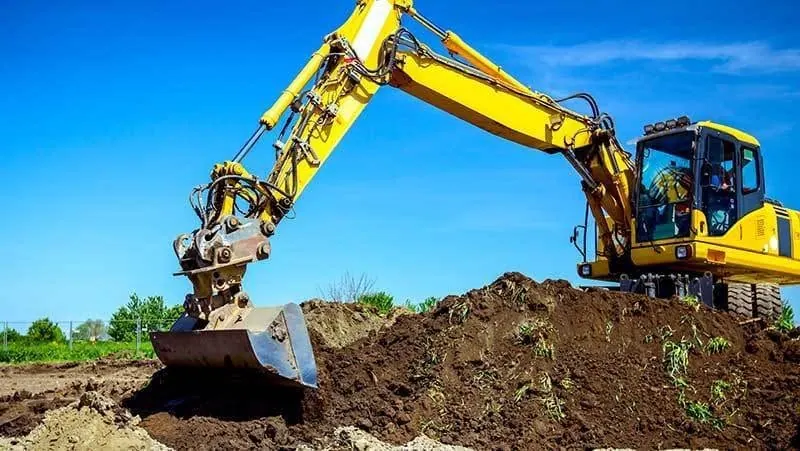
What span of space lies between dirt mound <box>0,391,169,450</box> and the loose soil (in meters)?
0.38

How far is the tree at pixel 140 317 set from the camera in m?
32.4

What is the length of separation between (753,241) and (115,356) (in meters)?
17.0

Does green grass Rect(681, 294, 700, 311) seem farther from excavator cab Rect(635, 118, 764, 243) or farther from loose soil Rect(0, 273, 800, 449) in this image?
excavator cab Rect(635, 118, 764, 243)

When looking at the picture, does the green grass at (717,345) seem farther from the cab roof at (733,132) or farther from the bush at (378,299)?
the bush at (378,299)

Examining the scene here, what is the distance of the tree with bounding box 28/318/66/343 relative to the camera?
35.7m

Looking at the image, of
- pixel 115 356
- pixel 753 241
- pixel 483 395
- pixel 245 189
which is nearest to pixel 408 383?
pixel 483 395

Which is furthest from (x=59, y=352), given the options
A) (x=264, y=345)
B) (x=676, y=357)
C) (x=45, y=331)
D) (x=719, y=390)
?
(x=719, y=390)

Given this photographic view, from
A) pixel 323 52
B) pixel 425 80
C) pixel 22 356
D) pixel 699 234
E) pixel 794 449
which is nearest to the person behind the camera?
pixel 794 449

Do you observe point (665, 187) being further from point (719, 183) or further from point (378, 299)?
point (378, 299)

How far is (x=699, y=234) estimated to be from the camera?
38.1 feet

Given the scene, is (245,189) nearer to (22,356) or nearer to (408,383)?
(408,383)

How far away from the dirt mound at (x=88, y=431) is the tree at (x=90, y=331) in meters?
28.8

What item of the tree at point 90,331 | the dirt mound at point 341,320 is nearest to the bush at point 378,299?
the dirt mound at point 341,320

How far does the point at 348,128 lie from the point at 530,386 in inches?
141
